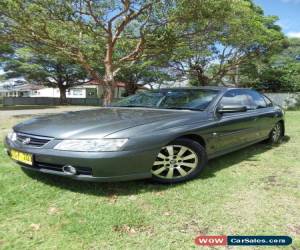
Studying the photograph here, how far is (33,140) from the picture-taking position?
3615 mm

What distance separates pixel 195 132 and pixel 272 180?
120 cm

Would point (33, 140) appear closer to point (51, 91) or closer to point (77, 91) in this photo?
point (77, 91)

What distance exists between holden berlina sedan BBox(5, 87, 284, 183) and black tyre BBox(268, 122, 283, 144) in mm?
1507

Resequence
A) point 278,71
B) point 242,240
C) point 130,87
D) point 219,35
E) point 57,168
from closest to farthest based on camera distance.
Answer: point 242,240 < point 57,168 < point 219,35 < point 278,71 < point 130,87

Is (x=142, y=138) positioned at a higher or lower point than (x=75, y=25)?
lower

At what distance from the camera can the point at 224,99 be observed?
192 inches

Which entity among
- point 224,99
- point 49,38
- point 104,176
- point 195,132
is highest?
point 49,38

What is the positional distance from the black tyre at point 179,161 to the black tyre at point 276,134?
2.94m

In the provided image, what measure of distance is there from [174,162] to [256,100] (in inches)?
112

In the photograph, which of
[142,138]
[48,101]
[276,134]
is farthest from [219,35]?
[48,101]

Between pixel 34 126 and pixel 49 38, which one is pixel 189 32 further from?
pixel 34 126

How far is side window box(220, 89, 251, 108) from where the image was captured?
490 centimetres

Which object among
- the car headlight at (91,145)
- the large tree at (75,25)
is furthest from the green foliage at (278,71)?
the car headlight at (91,145)

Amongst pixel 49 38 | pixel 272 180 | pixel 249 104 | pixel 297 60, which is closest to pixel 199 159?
pixel 272 180
